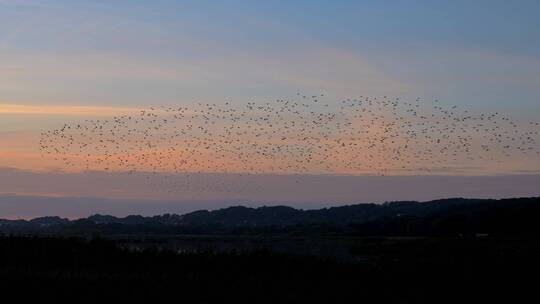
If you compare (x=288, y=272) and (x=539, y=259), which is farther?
(x=539, y=259)

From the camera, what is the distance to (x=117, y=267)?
35.3 meters

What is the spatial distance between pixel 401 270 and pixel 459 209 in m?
94.2

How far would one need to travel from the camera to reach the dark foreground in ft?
79.4

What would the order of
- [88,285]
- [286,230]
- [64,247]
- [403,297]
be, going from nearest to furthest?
[88,285]
[403,297]
[64,247]
[286,230]

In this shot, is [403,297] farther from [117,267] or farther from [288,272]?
[117,267]

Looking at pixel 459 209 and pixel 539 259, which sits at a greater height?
pixel 459 209

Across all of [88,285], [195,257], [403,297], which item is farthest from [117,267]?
[403,297]

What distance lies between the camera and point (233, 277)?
99.5 ft

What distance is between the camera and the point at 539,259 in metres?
43.4

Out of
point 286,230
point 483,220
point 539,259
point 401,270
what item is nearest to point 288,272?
point 401,270

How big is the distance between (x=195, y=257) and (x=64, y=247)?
Answer: 717 cm

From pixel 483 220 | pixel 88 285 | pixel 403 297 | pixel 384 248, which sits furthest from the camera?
pixel 483 220

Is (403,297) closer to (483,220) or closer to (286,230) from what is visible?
(483,220)

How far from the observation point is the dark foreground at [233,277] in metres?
24.2
